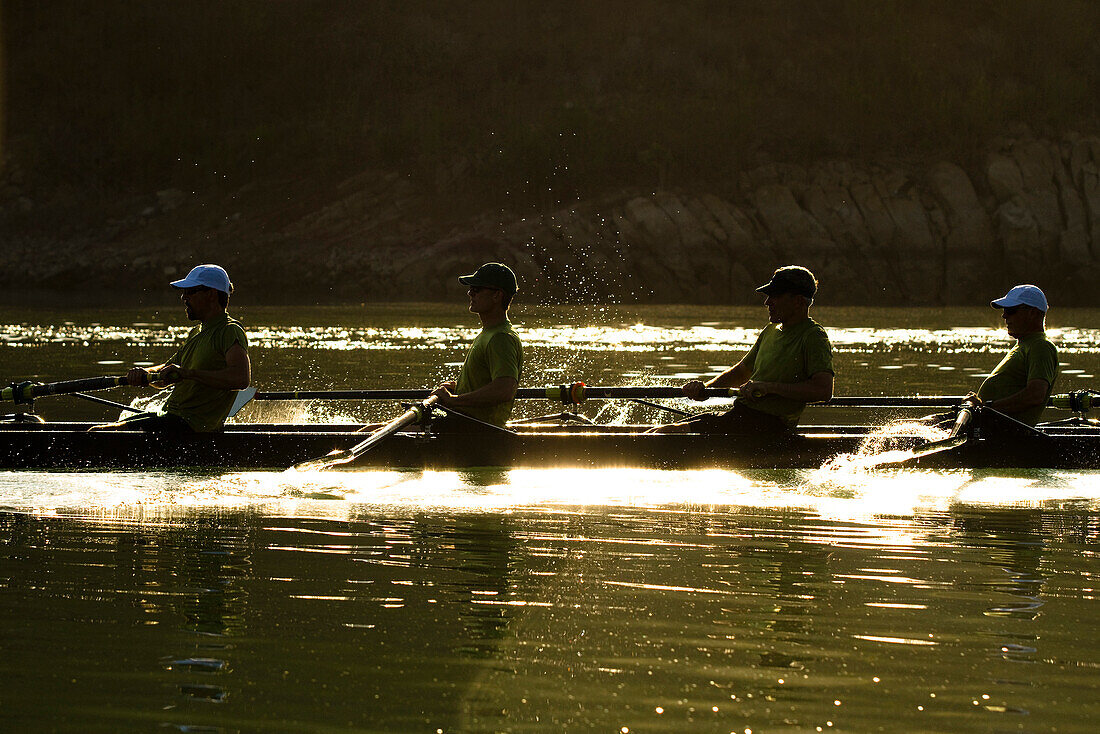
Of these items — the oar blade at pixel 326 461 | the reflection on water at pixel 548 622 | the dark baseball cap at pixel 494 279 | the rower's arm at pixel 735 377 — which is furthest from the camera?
the rower's arm at pixel 735 377

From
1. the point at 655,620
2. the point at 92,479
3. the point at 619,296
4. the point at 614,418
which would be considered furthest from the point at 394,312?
the point at 655,620

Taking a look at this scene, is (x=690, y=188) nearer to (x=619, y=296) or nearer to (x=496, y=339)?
(x=619, y=296)

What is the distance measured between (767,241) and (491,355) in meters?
95.7

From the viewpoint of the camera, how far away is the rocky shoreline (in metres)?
106

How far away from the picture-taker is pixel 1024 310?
1397 centimetres

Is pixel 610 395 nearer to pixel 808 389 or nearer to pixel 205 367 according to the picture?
pixel 808 389

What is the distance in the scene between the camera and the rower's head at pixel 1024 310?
45.8 feet

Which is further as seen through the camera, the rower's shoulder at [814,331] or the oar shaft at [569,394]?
the oar shaft at [569,394]

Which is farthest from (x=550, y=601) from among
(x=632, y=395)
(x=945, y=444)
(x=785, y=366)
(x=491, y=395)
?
(x=945, y=444)

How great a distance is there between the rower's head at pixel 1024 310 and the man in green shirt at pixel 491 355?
14.4ft

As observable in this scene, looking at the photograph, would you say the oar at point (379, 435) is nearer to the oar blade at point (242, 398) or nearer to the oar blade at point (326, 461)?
the oar blade at point (326, 461)

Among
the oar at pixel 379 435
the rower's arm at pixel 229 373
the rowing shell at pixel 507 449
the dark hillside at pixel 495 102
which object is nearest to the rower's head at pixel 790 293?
the rowing shell at pixel 507 449

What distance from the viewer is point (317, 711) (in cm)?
755

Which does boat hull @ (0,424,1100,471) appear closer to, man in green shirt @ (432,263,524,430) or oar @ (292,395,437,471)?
oar @ (292,395,437,471)
